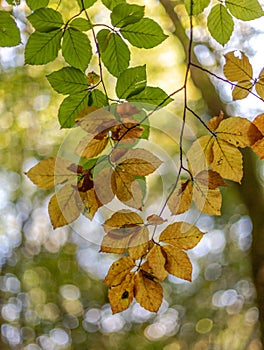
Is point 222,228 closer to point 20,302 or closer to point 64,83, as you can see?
point 20,302

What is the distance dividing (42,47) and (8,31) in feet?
0.17

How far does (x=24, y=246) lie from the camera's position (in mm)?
3078

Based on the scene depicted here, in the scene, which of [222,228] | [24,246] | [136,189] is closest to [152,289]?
[136,189]

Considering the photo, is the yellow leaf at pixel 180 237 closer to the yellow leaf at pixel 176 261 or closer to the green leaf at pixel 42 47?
the yellow leaf at pixel 176 261

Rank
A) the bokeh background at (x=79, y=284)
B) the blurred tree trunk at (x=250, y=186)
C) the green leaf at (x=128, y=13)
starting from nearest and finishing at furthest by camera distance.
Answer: the green leaf at (x=128, y=13)
the blurred tree trunk at (x=250, y=186)
the bokeh background at (x=79, y=284)

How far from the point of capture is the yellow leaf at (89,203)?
14.8 inches

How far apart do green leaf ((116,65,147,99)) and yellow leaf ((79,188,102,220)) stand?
9 centimetres

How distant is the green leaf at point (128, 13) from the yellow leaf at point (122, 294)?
0.73 ft

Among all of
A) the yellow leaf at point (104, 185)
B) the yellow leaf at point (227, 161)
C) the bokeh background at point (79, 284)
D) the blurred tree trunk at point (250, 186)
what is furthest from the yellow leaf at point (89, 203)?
the bokeh background at point (79, 284)

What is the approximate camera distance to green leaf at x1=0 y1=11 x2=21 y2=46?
40 cm

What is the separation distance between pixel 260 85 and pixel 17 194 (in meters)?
2.74

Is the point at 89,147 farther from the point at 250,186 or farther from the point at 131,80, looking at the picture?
the point at 250,186

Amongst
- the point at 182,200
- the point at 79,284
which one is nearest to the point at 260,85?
the point at 182,200

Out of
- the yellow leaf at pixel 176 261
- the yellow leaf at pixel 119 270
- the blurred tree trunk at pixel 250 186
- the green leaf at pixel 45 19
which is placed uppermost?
the green leaf at pixel 45 19
